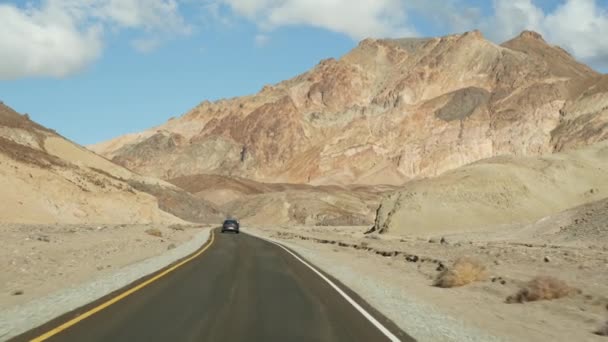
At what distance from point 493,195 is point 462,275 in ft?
195

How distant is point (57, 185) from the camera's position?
74.8 m

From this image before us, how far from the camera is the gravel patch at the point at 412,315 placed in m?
11.1

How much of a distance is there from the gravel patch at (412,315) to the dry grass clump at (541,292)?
2.82 metres

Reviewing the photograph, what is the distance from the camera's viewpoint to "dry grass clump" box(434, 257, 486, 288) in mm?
20062

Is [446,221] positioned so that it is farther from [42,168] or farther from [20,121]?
[20,121]

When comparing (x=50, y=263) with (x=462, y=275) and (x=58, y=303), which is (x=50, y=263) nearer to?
(x=58, y=303)

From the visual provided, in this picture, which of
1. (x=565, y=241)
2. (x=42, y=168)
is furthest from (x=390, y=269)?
(x=42, y=168)

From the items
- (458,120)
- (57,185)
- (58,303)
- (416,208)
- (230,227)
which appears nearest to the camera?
(58,303)

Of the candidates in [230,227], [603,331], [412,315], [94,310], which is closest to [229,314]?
[94,310]

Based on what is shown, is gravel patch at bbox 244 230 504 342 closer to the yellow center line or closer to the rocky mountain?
the yellow center line

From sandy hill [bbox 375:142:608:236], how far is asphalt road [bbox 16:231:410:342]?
5491cm

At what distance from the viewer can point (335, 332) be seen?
11.0m

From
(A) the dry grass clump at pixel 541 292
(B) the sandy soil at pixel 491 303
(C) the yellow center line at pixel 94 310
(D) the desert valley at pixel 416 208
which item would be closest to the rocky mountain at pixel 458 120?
(D) the desert valley at pixel 416 208

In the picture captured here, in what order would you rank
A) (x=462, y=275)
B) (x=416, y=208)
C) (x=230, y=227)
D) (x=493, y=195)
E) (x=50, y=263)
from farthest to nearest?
(x=416, y=208), (x=493, y=195), (x=230, y=227), (x=50, y=263), (x=462, y=275)
